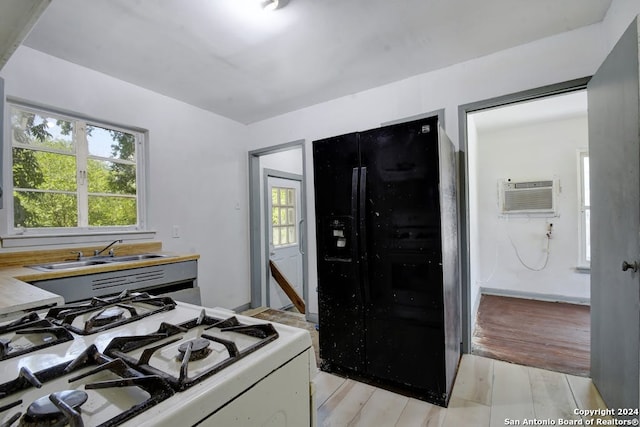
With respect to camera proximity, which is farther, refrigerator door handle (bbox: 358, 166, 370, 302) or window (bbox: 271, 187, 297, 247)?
window (bbox: 271, 187, 297, 247)

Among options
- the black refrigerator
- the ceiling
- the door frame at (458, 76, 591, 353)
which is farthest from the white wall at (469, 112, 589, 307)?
the black refrigerator

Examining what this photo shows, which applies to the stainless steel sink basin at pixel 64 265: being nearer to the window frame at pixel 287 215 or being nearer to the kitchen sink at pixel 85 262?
→ the kitchen sink at pixel 85 262

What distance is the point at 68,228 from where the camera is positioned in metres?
2.35

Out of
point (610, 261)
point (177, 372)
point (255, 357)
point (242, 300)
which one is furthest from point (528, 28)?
point (242, 300)

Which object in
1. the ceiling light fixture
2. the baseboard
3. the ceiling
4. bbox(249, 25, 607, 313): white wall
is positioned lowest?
the baseboard

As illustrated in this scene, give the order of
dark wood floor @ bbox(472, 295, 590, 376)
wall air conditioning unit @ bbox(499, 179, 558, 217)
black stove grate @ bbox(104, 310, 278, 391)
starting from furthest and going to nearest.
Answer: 1. wall air conditioning unit @ bbox(499, 179, 558, 217)
2. dark wood floor @ bbox(472, 295, 590, 376)
3. black stove grate @ bbox(104, 310, 278, 391)

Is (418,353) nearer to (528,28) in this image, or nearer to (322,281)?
(322,281)

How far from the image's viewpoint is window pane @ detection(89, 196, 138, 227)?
8.30 ft

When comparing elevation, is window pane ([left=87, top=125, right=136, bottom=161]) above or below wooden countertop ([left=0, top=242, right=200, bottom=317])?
above

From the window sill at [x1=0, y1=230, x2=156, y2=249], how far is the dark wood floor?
127 inches

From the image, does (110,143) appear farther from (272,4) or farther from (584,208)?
(584,208)

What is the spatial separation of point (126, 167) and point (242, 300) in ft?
6.58

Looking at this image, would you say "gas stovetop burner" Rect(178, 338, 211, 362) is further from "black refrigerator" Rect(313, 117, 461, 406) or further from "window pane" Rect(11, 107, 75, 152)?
"window pane" Rect(11, 107, 75, 152)

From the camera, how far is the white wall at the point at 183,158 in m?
2.24
